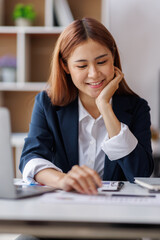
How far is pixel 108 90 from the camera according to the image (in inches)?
64.2

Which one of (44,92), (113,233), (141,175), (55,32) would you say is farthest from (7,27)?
(113,233)

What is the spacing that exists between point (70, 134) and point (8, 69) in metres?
2.12

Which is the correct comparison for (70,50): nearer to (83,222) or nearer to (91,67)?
(91,67)

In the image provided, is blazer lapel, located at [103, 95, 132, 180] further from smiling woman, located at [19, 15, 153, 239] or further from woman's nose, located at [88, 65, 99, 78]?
woman's nose, located at [88, 65, 99, 78]

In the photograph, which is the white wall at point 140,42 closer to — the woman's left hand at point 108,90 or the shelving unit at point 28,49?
the shelving unit at point 28,49

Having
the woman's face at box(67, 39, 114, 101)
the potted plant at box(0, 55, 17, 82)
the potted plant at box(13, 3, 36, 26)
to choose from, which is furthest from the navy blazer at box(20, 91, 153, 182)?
the potted plant at box(13, 3, 36, 26)

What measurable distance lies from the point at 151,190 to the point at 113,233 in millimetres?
408

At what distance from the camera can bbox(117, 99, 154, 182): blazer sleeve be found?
4.87ft

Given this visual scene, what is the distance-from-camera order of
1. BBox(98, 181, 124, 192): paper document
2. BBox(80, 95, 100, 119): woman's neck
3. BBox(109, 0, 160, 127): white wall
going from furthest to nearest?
BBox(109, 0, 160, 127): white wall
BBox(80, 95, 100, 119): woman's neck
BBox(98, 181, 124, 192): paper document

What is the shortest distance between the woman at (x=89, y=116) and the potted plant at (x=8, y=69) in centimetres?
186

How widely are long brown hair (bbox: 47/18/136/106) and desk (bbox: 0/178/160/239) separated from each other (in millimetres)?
920

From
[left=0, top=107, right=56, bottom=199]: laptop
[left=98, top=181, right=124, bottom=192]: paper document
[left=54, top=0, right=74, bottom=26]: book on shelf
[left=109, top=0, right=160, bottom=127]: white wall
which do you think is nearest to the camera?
[left=0, top=107, right=56, bottom=199]: laptop

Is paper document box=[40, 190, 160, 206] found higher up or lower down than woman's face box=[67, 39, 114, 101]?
lower down

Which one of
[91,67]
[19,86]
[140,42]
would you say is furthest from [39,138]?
[140,42]
